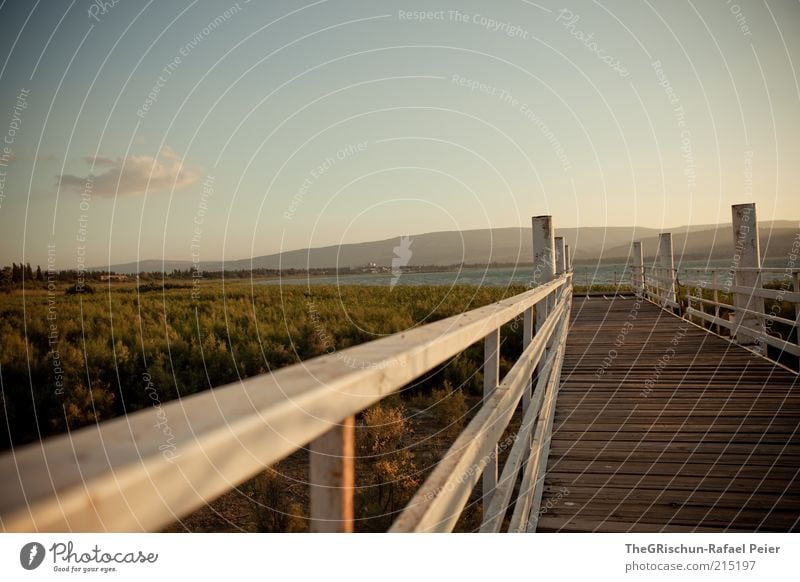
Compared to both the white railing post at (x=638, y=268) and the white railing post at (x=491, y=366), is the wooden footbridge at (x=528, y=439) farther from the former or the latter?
the white railing post at (x=638, y=268)

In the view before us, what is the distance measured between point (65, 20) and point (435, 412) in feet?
46.9

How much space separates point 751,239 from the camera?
283 inches

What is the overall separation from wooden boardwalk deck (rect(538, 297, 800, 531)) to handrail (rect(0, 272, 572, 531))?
8.20ft

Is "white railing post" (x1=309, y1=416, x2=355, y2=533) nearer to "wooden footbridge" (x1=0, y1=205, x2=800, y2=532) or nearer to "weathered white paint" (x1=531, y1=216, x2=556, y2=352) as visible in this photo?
"wooden footbridge" (x1=0, y1=205, x2=800, y2=532)

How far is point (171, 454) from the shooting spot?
0.42 meters

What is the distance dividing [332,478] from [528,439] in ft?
6.66

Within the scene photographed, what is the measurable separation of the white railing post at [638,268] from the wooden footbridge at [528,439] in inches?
346

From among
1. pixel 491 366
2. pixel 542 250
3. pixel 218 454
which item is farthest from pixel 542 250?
pixel 218 454

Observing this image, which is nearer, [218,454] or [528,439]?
[218,454]

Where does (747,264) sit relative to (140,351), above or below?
above

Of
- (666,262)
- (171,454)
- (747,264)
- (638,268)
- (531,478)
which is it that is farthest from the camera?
(638,268)

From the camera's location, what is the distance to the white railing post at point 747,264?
7082 mm

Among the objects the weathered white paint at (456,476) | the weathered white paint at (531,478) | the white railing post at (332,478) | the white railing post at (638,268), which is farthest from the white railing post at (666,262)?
the white railing post at (332,478)
